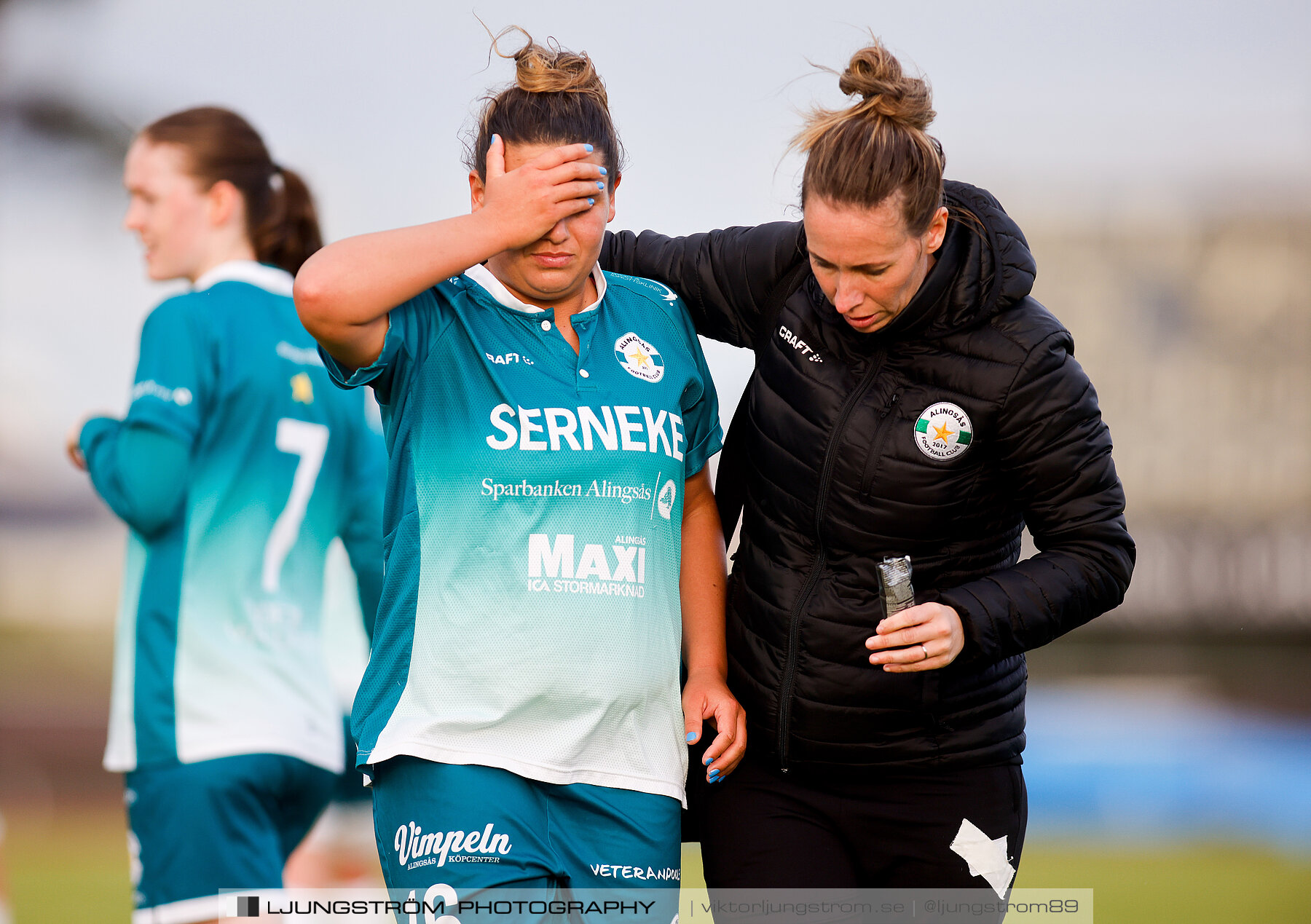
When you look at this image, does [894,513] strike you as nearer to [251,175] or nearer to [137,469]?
[137,469]

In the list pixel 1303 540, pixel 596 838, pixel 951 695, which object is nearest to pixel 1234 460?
pixel 1303 540

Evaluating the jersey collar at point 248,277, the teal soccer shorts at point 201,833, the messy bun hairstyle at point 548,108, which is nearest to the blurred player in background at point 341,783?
the teal soccer shorts at point 201,833

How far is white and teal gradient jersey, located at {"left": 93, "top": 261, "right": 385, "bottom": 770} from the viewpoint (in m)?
3.10

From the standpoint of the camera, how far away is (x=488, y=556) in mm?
1861

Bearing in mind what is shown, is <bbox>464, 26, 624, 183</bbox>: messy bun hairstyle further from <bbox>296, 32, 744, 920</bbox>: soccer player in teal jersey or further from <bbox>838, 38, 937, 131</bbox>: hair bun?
<bbox>838, 38, 937, 131</bbox>: hair bun

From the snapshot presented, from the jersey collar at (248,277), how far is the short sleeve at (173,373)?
153mm

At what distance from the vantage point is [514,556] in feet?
6.10

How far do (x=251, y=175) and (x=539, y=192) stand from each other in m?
2.00

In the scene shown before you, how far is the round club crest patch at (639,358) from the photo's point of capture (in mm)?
2029

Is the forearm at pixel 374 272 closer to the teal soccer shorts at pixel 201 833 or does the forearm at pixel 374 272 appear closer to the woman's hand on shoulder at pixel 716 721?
the woman's hand on shoulder at pixel 716 721

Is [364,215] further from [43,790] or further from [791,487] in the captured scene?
[791,487]

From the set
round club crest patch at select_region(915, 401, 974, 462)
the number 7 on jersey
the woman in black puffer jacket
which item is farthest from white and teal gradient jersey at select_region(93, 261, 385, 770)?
round club crest patch at select_region(915, 401, 974, 462)

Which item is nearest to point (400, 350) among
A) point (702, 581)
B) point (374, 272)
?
point (374, 272)

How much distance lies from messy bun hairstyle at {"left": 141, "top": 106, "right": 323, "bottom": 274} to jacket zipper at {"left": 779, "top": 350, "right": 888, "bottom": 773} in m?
2.00
